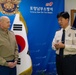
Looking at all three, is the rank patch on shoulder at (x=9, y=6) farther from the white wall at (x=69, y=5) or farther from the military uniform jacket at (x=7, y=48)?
the white wall at (x=69, y=5)

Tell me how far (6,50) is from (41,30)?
3.26 feet

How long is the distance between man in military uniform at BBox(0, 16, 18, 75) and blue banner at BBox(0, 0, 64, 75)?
0.59 metres

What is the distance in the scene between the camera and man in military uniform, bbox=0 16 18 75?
2998mm

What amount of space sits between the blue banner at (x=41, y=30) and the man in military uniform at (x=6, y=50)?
0.59m

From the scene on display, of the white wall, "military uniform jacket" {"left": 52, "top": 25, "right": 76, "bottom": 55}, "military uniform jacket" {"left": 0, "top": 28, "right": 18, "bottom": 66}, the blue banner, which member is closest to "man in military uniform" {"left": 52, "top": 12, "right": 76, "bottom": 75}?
"military uniform jacket" {"left": 52, "top": 25, "right": 76, "bottom": 55}

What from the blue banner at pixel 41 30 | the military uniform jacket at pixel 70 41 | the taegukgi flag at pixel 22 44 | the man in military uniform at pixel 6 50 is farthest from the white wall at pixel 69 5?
the man in military uniform at pixel 6 50

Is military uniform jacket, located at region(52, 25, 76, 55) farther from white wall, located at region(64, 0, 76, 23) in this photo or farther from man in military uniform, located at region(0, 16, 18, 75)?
white wall, located at region(64, 0, 76, 23)

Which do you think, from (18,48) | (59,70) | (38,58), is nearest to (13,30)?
(18,48)

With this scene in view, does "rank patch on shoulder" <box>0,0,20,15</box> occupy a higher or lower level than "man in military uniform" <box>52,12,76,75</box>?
higher

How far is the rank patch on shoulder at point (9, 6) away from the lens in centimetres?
335

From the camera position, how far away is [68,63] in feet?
9.60

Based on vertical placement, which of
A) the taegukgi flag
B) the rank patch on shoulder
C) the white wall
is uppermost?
the rank patch on shoulder

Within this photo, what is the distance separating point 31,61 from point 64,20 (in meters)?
1.11

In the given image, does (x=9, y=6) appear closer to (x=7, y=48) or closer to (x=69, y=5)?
(x=7, y=48)
